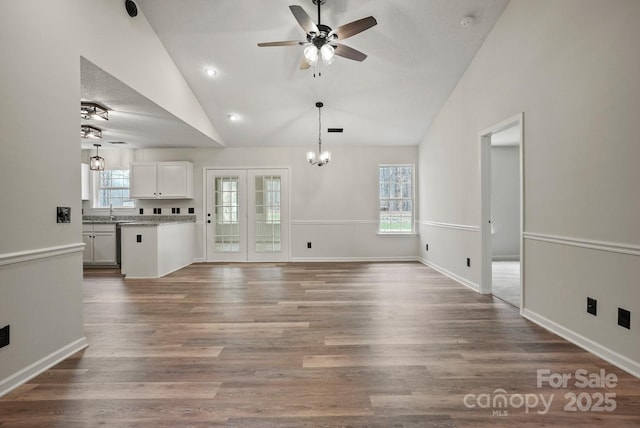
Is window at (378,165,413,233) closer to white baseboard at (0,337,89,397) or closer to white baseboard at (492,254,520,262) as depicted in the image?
white baseboard at (492,254,520,262)

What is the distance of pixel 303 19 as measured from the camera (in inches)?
100.0

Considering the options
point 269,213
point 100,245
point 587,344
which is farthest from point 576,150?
point 100,245

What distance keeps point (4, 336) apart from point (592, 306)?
168 inches

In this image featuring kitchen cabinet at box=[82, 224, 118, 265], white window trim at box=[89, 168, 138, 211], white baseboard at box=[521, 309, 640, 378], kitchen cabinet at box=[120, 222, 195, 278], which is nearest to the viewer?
white baseboard at box=[521, 309, 640, 378]

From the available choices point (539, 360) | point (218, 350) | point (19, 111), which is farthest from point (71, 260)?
point (539, 360)

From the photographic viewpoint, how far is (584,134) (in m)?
2.47

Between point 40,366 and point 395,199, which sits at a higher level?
point 395,199

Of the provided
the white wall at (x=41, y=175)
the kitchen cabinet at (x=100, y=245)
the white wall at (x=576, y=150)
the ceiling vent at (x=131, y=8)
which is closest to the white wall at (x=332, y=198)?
the kitchen cabinet at (x=100, y=245)

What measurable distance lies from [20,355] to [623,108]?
15.0 ft

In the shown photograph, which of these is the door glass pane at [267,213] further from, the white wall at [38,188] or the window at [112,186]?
the white wall at [38,188]

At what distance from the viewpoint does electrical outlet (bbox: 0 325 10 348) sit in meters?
1.88

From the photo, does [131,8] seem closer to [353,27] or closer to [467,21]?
[353,27]

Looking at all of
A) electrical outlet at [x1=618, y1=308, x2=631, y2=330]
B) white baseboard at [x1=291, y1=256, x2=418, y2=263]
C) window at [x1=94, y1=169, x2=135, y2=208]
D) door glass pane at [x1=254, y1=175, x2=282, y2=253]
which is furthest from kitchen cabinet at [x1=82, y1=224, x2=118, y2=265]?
electrical outlet at [x1=618, y1=308, x2=631, y2=330]

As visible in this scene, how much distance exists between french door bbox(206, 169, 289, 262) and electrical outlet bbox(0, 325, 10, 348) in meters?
4.62
